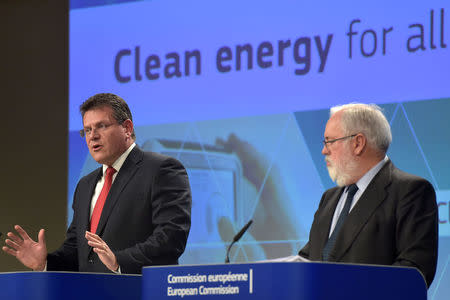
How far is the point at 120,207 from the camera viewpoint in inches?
144

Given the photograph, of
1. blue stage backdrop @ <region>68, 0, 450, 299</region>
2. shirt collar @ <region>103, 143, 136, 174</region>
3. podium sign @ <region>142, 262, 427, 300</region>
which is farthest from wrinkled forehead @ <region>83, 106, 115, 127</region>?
blue stage backdrop @ <region>68, 0, 450, 299</region>

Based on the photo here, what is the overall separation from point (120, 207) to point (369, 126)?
49.3 inches

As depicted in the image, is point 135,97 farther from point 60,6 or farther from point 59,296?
point 59,296

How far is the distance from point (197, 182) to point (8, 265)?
218 cm

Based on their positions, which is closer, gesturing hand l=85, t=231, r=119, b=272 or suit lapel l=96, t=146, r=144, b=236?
gesturing hand l=85, t=231, r=119, b=272

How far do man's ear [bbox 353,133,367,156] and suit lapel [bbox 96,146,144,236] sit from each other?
1118mm

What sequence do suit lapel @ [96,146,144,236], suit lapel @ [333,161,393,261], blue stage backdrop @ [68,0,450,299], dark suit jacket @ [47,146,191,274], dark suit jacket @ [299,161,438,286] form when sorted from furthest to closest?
blue stage backdrop @ [68,0,450,299] → suit lapel @ [96,146,144,236] → dark suit jacket @ [47,146,191,274] → suit lapel @ [333,161,393,261] → dark suit jacket @ [299,161,438,286]

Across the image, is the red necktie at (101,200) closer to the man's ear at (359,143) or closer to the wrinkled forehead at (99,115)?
the wrinkled forehead at (99,115)

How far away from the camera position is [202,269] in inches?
96.7

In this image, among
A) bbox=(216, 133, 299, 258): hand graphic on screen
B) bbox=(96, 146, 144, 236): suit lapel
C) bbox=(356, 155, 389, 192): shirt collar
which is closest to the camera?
bbox=(356, 155, 389, 192): shirt collar

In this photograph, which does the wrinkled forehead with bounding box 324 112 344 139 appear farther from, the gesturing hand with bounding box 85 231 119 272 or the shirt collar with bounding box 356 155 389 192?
the gesturing hand with bounding box 85 231 119 272

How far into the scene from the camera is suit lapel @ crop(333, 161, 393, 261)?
3117mm

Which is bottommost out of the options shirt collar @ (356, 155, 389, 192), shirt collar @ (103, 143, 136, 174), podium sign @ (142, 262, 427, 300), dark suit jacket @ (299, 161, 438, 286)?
podium sign @ (142, 262, 427, 300)

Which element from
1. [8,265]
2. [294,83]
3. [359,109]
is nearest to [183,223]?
[359,109]
